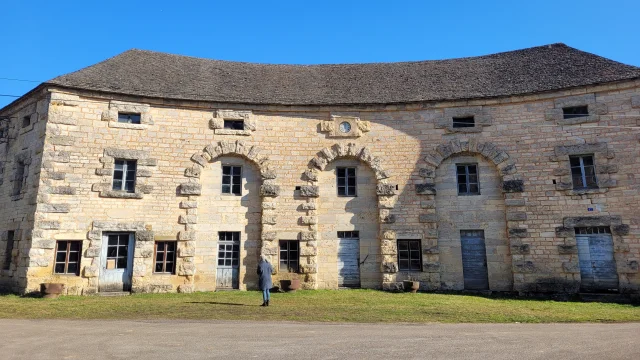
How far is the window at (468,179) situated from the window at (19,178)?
1634 cm

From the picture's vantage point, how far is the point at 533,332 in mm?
8258

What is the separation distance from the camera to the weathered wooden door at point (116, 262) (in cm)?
1372

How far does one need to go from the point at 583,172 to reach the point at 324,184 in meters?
9.32

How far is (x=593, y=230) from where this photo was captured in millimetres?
13812

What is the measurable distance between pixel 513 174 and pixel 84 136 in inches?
613

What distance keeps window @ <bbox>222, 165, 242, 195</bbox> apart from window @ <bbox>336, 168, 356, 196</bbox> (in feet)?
12.6

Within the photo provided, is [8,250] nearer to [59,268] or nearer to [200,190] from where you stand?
[59,268]

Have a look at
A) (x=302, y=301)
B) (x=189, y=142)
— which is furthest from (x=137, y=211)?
(x=302, y=301)

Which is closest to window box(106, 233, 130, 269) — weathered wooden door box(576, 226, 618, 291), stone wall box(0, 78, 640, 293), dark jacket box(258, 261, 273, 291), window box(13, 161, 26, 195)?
stone wall box(0, 78, 640, 293)

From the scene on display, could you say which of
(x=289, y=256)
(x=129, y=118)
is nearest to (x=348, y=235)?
(x=289, y=256)

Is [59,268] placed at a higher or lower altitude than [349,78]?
lower

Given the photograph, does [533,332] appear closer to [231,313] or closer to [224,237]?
[231,313]

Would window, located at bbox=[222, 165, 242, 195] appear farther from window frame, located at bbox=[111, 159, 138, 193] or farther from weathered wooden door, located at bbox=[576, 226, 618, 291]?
weathered wooden door, located at bbox=[576, 226, 618, 291]

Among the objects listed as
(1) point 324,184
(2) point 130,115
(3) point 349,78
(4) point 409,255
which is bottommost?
(4) point 409,255
